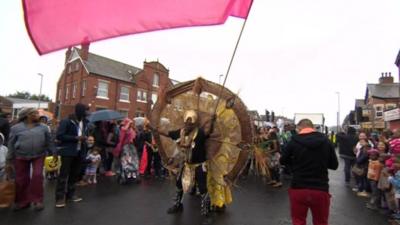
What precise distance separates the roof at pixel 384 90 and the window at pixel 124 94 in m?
31.2

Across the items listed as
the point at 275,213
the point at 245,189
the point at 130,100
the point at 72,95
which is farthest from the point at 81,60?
the point at 275,213

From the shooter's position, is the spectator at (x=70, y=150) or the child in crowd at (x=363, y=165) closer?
the spectator at (x=70, y=150)

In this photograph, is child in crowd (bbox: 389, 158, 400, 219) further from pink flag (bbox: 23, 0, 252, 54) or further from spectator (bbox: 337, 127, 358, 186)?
pink flag (bbox: 23, 0, 252, 54)

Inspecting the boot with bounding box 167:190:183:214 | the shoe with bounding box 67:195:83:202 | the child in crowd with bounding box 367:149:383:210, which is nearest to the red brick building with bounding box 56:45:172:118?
the shoe with bounding box 67:195:83:202

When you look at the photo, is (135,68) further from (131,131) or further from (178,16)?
(178,16)

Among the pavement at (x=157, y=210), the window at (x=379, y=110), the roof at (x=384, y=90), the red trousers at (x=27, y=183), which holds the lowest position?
the pavement at (x=157, y=210)

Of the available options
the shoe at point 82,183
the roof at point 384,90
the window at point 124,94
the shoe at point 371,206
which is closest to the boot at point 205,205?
the shoe at point 371,206

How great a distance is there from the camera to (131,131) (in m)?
9.66

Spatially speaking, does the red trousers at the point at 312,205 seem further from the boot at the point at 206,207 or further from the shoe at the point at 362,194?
the shoe at the point at 362,194

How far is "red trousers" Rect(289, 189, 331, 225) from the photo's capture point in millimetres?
3992

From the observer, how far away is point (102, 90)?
38.1m

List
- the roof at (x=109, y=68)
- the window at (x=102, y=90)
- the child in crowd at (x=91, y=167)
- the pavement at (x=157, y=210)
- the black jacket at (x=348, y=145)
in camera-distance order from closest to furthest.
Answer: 1. the pavement at (x=157, y=210)
2. the child in crowd at (x=91, y=167)
3. the black jacket at (x=348, y=145)
4. the window at (x=102, y=90)
5. the roof at (x=109, y=68)

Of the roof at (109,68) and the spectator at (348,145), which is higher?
the roof at (109,68)

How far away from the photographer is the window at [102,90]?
37669mm
